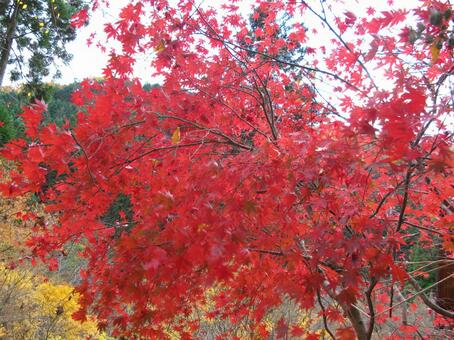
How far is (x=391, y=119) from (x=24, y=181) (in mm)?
2237

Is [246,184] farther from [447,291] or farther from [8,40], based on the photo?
[8,40]

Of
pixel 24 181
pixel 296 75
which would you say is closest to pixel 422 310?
pixel 296 75

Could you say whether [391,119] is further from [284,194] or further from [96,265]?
[96,265]

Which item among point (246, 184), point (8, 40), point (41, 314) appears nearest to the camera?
point (246, 184)

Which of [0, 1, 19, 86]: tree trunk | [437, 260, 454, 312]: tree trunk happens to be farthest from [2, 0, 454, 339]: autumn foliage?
[0, 1, 19, 86]: tree trunk

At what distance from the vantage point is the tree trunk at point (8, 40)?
838 centimetres

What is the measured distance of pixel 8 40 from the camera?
333 inches

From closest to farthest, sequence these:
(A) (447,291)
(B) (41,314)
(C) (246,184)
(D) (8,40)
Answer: (C) (246,184)
(A) (447,291)
(B) (41,314)
(D) (8,40)

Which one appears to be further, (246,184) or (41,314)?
(41,314)

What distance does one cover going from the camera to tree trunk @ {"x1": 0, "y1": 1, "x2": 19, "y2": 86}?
8375 millimetres

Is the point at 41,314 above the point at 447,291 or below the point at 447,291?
below

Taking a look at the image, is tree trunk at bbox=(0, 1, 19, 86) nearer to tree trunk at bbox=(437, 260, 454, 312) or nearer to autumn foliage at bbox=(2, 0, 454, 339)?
autumn foliage at bbox=(2, 0, 454, 339)

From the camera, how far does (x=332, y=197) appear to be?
2.42 m

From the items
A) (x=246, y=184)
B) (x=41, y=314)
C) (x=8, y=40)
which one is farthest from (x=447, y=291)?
(x=8, y=40)
